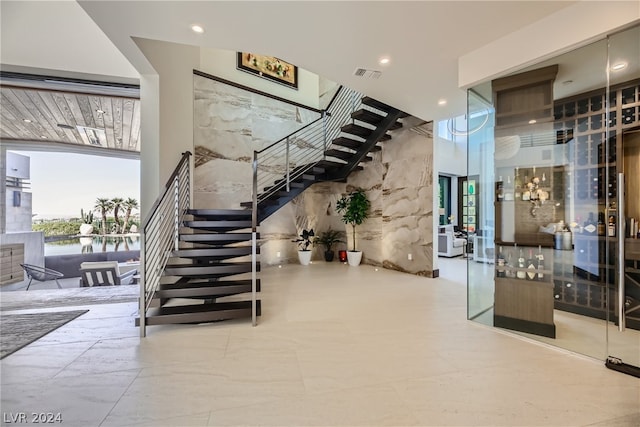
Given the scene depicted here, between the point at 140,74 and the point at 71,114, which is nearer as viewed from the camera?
the point at 140,74

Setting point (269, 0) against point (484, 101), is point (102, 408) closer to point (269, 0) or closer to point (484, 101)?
point (269, 0)

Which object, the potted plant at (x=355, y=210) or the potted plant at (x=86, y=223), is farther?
the potted plant at (x=86, y=223)

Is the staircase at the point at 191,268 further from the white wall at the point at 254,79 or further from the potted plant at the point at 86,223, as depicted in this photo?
the potted plant at the point at 86,223

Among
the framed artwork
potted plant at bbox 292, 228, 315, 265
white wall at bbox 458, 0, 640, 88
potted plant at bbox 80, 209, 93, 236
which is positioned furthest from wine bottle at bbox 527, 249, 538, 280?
potted plant at bbox 80, 209, 93, 236

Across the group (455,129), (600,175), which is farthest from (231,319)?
(455,129)

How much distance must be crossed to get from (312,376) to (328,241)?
5.40 metres

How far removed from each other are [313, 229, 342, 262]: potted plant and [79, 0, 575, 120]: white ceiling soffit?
4.65 metres

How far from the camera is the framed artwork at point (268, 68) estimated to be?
20.5 feet

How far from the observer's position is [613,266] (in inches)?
111

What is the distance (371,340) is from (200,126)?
5015 millimetres

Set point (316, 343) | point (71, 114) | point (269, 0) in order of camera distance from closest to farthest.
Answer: point (269, 0), point (316, 343), point (71, 114)

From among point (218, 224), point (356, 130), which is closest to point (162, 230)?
point (218, 224)

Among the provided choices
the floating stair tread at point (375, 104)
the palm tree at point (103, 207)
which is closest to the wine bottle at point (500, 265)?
→ the floating stair tread at point (375, 104)

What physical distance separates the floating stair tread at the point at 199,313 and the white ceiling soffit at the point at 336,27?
305cm
